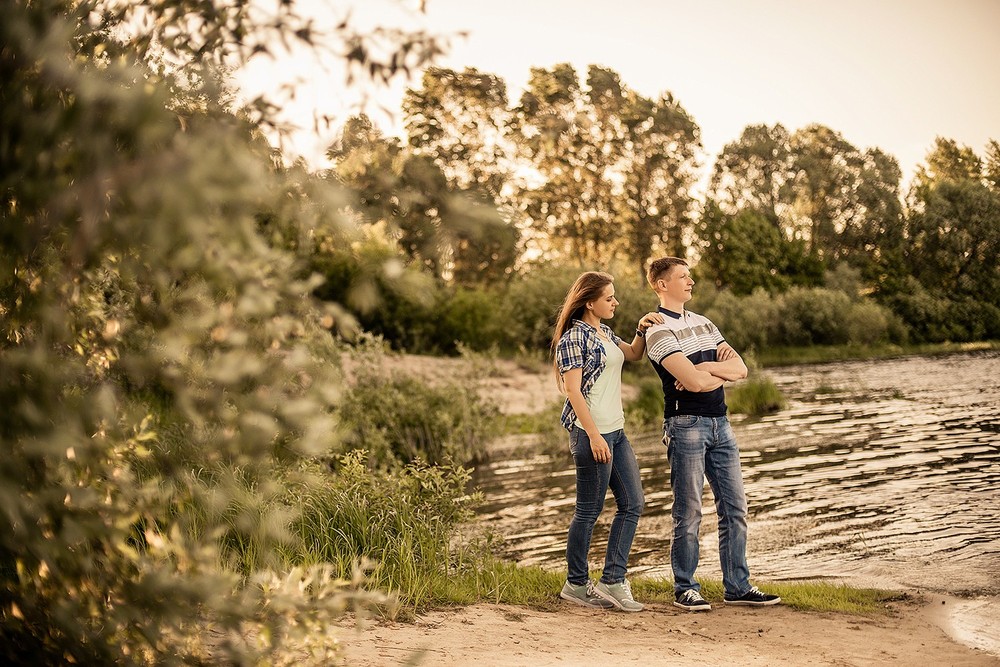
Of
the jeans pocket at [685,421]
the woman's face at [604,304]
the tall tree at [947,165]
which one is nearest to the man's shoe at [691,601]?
the jeans pocket at [685,421]

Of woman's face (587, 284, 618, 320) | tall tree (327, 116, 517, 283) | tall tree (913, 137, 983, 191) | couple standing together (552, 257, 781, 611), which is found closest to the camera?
tall tree (327, 116, 517, 283)

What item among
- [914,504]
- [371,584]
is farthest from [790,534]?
[371,584]

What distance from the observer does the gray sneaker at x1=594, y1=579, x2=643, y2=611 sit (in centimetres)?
708

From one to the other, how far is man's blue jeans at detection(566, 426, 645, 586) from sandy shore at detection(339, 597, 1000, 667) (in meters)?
0.39

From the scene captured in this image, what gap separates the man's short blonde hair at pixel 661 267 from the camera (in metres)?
7.25

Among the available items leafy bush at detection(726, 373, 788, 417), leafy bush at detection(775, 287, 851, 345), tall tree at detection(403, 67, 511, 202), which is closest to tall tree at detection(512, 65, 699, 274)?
leafy bush at detection(775, 287, 851, 345)

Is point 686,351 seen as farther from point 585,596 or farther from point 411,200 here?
point 411,200

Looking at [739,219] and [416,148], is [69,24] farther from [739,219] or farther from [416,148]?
[739,219]

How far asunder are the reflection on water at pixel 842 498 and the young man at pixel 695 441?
60.5 inches

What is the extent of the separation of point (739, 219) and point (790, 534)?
53809 millimetres

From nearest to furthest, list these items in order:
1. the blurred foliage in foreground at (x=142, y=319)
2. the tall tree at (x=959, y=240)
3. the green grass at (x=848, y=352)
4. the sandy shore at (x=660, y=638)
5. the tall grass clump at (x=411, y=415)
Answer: the blurred foliage in foreground at (x=142, y=319), the sandy shore at (x=660, y=638), the tall grass clump at (x=411, y=415), the green grass at (x=848, y=352), the tall tree at (x=959, y=240)

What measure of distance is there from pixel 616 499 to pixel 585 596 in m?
0.78

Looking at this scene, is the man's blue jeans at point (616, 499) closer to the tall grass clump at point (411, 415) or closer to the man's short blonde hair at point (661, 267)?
the man's short blonde hair at point (661, 267)

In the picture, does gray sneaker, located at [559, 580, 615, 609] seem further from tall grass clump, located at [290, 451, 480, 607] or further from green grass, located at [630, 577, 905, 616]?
tall grass clump, located at [290, 451, 480, 607]
